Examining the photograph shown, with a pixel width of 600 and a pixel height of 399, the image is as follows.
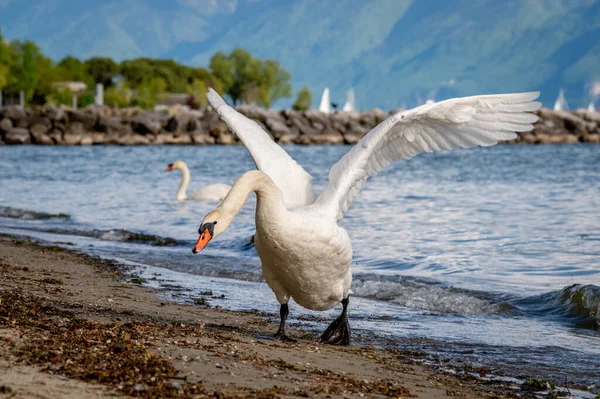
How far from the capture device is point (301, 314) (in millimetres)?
9414

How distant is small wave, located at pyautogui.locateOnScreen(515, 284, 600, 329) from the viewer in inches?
381

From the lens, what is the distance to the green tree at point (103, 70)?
157125mm

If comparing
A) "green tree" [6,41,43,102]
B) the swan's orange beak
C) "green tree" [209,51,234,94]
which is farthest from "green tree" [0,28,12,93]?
the swan's orange beak

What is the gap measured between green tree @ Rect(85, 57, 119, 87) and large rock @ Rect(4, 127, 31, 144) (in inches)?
3797

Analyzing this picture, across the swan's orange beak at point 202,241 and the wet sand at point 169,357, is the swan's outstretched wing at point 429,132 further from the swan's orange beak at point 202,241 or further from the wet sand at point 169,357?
the swan's orange beak at point 202,241

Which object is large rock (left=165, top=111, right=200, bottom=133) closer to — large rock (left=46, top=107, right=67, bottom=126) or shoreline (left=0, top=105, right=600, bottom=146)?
shoreline (left=0, top=105, right=600, bottom=146)

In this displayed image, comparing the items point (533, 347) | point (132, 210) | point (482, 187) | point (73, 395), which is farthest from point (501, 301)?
point (482, 187)

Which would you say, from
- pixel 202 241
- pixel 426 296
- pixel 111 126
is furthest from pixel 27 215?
pixel 111 126

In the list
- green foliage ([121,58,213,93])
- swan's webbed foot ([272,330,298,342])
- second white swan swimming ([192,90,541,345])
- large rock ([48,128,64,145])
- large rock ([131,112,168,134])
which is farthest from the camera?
green foliage ([121,58,213,93])

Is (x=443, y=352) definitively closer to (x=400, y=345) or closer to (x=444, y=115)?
(x=400, y=345)

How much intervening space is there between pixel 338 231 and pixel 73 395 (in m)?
3.09

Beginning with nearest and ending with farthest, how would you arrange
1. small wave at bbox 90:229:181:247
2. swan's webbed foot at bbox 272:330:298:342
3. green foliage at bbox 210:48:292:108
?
swan's webbed foot at bbox 272:330:298:342 → small wave at bbox 90:229:181:247 → green foliage at bbox 210:48:292:108

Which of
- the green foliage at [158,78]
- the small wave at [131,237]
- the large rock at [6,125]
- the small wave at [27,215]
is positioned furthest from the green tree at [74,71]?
the small wave at [131,237]

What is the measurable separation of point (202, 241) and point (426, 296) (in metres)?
5.29
